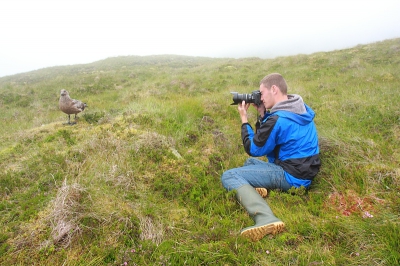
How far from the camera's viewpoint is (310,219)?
2.50 m

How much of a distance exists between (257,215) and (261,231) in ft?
0.93

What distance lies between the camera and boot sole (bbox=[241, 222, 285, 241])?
2.36 meters

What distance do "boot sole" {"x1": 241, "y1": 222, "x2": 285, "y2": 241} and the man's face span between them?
1735mm

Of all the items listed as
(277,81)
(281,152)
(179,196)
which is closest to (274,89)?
(277,81)

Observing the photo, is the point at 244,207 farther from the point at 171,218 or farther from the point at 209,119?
the point at 209,119

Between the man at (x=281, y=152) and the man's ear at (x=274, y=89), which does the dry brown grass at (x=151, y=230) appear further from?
the man's ear at (x=274, y=89)

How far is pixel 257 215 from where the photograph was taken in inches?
104

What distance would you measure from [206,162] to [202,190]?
0.71 metres

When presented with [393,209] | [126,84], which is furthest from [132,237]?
[126,84]

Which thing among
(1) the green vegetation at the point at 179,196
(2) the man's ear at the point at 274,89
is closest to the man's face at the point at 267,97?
(2) the man's ear at the point at 274,89

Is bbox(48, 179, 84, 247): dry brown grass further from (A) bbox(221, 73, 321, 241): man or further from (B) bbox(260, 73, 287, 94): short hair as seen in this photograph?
(B) bbox(260, 73, 287, 94): short hair

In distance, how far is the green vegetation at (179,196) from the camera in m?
2.15

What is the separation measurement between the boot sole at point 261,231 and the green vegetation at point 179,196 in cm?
8

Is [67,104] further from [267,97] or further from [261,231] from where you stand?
[261,231]
